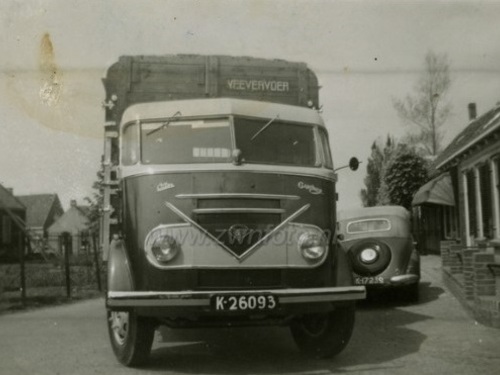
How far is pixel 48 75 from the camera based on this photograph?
7324 millimetres

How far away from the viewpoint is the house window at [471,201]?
15.9 m

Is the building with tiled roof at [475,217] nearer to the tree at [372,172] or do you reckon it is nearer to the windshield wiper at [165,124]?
the windshield wiper at [165,124]

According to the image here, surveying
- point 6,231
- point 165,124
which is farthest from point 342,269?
point 6,231

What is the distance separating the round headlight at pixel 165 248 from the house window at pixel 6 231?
30671mm

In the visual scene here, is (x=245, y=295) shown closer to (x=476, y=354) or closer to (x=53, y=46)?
(x=476, y=354)

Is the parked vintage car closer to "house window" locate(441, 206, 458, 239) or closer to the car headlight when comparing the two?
the car headlight

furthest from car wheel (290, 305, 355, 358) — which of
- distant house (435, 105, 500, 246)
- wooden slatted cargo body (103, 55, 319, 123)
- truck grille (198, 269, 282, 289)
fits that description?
distant house (435, 105, 500, 246)

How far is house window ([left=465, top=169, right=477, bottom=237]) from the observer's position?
15.9 meters

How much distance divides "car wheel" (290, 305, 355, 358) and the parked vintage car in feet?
8.97

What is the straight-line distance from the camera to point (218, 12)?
738 centimetres

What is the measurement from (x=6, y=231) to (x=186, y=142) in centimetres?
3402

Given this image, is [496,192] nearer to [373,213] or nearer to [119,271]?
[373,213]

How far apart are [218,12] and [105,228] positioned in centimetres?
277

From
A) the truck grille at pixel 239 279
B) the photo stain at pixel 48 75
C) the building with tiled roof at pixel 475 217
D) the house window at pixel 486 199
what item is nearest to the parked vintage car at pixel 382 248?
the building with tiled roof at pixel 475 217
